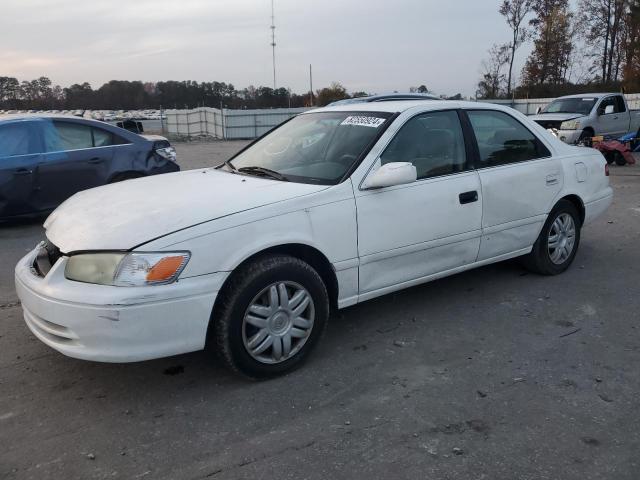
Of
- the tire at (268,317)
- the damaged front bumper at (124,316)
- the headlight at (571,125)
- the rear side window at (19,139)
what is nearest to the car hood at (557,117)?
the headlight at (571,125)

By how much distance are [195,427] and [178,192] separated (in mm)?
1454

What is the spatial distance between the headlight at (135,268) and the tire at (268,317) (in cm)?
32

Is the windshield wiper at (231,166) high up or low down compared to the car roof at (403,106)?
down

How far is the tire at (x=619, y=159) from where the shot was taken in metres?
13.5

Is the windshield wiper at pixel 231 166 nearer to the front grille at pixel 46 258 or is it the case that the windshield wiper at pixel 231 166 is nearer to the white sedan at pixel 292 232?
the white sedan at pixel 292 232

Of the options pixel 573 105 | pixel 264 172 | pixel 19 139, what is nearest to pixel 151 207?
pixel 264 172

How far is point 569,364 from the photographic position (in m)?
3.47

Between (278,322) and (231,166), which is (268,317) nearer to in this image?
(278,322)

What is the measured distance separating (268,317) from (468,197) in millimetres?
1804

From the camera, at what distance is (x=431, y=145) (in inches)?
163

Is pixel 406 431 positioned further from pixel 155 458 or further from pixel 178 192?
pixel 178 192

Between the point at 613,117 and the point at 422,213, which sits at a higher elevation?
the point at 613,117

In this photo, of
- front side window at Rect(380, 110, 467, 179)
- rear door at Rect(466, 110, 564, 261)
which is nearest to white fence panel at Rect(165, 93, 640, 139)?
rear door at Rect(466, 110, 564, 261)

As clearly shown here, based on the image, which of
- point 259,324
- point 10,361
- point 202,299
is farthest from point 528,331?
point 10,361
